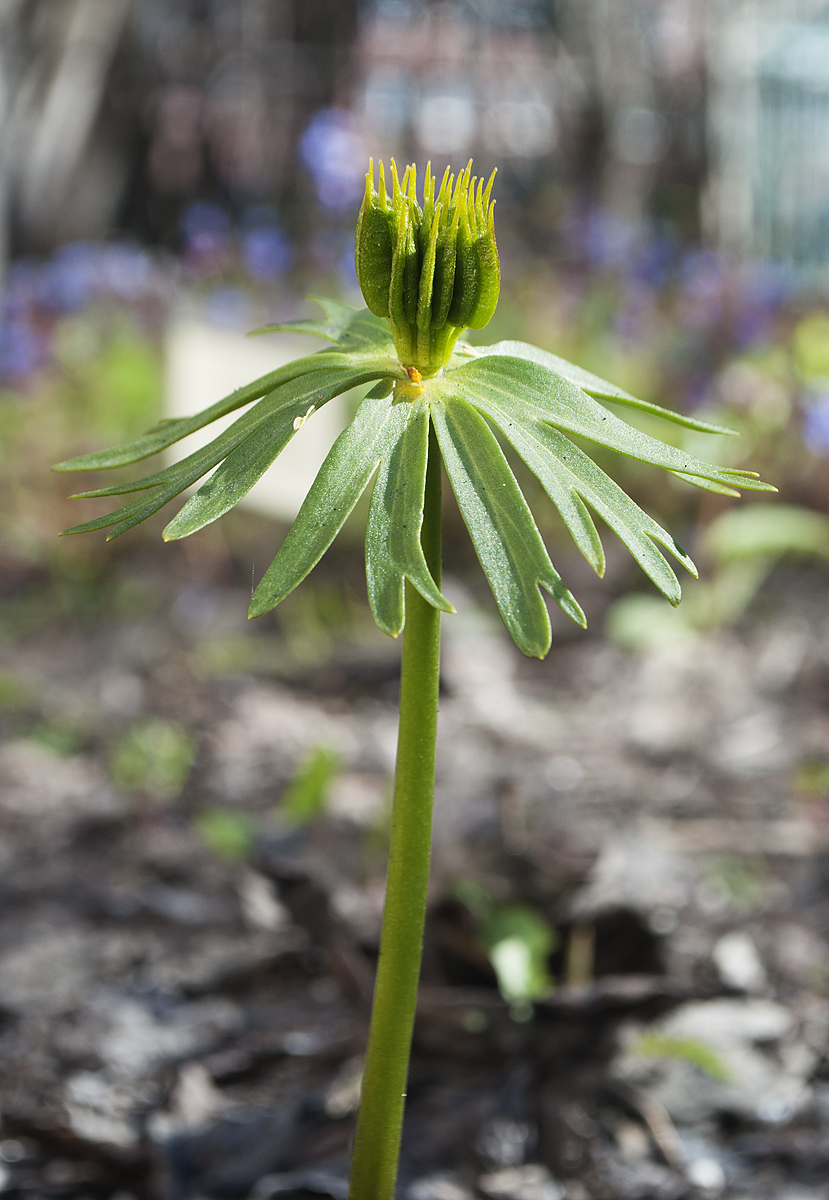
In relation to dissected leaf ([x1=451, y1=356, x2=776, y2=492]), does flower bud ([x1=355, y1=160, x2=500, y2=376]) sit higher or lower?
higher

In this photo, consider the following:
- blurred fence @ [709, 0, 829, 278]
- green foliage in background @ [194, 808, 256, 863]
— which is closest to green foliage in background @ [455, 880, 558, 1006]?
green foliage in background @ [194, 808, 256, 863]

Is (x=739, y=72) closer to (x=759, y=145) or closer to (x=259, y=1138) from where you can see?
(x=759, y=145)

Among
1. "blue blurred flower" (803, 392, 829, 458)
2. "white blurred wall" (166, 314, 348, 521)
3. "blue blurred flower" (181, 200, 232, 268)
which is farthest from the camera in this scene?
"blue blurred flower" (181, 200, 232, 268)

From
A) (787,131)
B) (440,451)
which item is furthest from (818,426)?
(787,131)

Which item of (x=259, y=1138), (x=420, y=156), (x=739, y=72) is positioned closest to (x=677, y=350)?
(x=259, y=1138)

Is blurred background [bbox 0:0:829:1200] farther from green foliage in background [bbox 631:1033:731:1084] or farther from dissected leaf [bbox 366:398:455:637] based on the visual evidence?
dissected leaf [bbox 366:398:455:637]

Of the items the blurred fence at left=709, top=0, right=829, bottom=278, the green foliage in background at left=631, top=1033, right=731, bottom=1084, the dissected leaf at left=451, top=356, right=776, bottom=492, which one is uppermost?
the blurred fence at left=709, top=0, right=829, bottom=278

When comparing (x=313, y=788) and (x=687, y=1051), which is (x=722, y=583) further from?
(x=687, y=1051)

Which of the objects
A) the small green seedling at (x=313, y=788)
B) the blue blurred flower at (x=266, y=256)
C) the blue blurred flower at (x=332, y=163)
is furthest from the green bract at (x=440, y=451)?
the blue blurred flower at (x=266, y=256)
